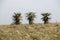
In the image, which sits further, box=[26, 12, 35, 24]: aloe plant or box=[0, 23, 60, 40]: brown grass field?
box=[26, 12, 35, 24]: aloe plant

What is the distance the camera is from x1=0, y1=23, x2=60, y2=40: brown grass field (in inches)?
1247

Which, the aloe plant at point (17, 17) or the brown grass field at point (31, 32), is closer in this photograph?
the brown grass field at point (31, 32)

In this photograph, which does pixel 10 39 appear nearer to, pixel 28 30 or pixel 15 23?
pixel 28 30

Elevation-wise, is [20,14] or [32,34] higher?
[20,14]

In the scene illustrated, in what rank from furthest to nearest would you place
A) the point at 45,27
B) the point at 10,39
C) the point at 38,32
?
the point at 45,27 < the point at 38,32 < the point at 10,39

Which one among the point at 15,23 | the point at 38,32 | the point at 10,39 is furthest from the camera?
the point at 15,23

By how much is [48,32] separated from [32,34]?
2.71 metres

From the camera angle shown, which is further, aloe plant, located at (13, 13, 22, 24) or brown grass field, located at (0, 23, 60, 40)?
aloe plant, located at (13, 13, 22, 24)

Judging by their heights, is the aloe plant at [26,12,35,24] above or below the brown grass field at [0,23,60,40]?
Result: above

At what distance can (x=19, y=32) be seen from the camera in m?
33.6

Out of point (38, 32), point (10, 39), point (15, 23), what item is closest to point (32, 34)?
point (38, 32)

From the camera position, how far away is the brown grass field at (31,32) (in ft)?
104

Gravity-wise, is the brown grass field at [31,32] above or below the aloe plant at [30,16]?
below

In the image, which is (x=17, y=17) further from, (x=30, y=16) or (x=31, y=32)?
(x=31, y=32)
